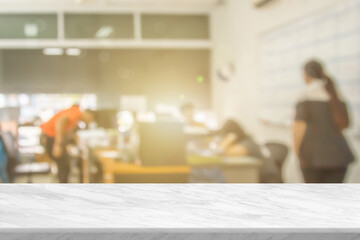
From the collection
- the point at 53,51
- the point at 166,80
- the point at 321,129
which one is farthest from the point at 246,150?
the point at 166,80

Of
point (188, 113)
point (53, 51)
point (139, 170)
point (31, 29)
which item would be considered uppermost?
point (31, 29)

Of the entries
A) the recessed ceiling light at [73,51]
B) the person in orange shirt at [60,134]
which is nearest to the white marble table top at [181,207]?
the person in orange shirt at [60,134]

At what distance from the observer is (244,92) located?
6383 millimetres

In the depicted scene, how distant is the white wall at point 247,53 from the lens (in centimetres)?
432

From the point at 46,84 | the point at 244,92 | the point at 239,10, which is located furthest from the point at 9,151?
the point at 239,10

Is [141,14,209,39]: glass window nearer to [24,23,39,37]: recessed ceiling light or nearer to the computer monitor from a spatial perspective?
[24,23,39,37]: recessed ceiling light

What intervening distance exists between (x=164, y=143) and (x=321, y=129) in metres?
0.98

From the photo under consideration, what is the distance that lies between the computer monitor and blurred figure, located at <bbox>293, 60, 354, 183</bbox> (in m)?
0.75

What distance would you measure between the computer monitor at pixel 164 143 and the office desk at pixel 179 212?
186 centimetres

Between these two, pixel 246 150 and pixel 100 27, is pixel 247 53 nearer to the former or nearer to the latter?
pixel 246 150

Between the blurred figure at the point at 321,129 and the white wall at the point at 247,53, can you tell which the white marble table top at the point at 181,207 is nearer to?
the blurred figure at the point at 321,129

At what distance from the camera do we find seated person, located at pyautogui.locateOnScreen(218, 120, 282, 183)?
318 centimetres

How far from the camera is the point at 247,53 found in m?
6.09

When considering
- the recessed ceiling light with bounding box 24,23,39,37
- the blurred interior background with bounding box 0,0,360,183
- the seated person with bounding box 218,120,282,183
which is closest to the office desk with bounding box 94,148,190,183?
the blurred interior background with bounding box 0,0,360,183
